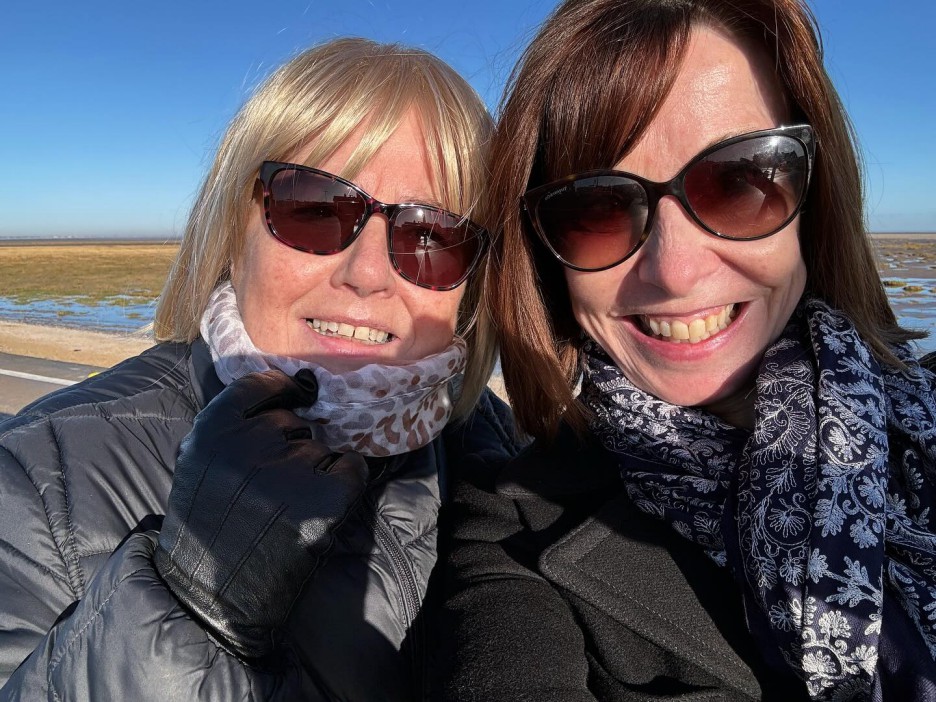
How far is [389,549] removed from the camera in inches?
59.8

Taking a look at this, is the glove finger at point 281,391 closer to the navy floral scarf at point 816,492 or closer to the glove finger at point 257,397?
the glove finger at point 257,397

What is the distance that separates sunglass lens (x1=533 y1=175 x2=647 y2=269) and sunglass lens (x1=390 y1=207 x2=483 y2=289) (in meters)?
0.29

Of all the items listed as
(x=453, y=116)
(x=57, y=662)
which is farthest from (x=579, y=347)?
(x=57, y=662)

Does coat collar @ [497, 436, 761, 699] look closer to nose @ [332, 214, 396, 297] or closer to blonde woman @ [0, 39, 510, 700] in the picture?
blonde woman @ [0, 39, 510, 700]

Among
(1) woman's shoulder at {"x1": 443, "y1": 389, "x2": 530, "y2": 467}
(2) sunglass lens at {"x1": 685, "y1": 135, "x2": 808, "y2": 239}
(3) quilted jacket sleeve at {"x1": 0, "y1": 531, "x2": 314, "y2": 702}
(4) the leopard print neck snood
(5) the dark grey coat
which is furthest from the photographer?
(1) woman's shoulder at {"x1": 443, "y1": 389, "x2": 530, "y2": 467}

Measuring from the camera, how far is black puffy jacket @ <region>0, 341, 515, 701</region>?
1.07m

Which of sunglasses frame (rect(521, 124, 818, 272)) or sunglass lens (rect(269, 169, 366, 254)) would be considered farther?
sunglass lens (rect(269, 169, 366, 254))

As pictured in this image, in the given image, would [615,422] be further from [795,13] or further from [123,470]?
[123,470]

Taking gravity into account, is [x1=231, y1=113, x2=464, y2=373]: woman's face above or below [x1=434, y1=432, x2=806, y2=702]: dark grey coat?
above

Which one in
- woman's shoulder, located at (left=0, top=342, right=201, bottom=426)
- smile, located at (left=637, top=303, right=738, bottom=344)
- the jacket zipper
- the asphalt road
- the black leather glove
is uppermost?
smile, located at (left=637, top=303, right=738, bottom=344)

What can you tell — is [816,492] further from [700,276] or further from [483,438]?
[483,438]

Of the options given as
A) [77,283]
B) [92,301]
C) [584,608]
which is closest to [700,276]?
[584,608]

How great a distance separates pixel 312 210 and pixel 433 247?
35 cm

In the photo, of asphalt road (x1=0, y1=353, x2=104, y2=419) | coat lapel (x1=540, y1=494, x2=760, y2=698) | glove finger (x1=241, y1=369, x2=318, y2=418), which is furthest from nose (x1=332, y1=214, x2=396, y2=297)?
asphalt road (x1=0, y1=353, x2=104, y2=419)
